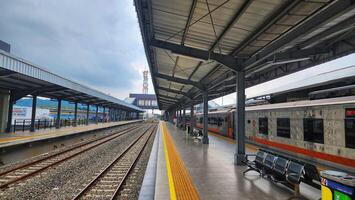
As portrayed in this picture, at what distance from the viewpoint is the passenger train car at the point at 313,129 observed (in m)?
7.36

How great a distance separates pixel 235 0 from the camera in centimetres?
599

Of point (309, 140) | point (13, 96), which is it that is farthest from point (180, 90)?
point (309, 140)

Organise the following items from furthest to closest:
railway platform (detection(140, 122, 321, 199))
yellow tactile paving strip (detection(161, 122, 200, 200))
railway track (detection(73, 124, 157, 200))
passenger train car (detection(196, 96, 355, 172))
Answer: passenger train car (detection(196, 96, 355, 172)) → railway track (detection(73, 124, 157, 200)) → railway platform (detection(140, 122, 321, 199)) → yellow tactile paving strip (detection(161, 122, 200, 200))

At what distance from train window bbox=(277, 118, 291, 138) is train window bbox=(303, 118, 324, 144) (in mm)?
1100

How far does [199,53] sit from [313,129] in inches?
207

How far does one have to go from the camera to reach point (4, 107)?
1911 cm

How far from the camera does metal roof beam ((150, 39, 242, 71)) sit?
934cm

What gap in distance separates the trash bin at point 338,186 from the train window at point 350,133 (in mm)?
4223

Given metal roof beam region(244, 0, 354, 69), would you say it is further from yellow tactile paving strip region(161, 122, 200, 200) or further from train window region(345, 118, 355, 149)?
yellow tactile paving strip region(161, 122, 200, 200)

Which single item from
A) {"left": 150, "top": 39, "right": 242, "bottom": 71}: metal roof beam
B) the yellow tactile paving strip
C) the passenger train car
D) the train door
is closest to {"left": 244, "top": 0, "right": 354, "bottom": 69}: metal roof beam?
{"left": 150, "top": 39, "right": 242, "bottom": 71}: metal roof beam

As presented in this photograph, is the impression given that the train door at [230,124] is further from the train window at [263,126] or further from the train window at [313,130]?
the train window at [313,130]

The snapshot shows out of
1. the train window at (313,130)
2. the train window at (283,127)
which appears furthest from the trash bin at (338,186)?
the train window at (283,127)

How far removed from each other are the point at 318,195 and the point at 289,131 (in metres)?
5.17

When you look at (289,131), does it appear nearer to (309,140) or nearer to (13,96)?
(309,140)
